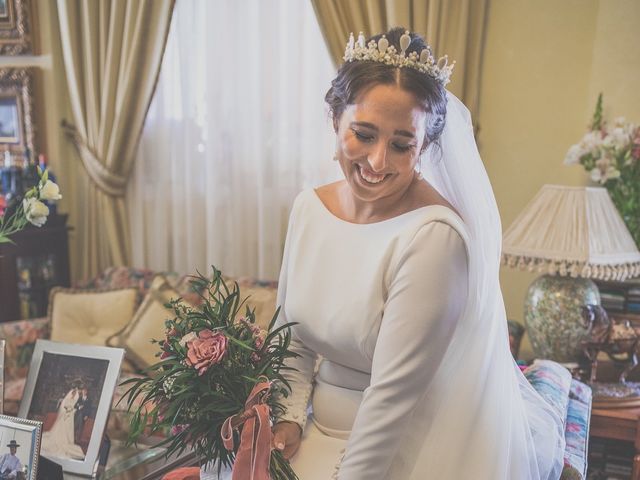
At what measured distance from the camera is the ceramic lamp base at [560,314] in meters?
2.05

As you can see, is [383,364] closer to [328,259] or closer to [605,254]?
[328,259]

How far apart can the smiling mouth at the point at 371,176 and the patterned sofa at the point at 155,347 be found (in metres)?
0.80

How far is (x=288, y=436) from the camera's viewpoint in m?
1.34

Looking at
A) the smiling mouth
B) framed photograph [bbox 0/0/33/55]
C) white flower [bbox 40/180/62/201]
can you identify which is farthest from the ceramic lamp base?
framed photograph [bbox 0/0/33/55]

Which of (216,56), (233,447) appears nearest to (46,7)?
(216,56)

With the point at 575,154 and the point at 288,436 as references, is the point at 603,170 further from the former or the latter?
the point at 288,436

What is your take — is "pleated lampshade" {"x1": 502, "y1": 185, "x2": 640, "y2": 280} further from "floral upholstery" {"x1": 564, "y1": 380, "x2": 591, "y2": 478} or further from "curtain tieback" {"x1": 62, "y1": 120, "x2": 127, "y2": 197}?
"curtain tieback" {"x1": 62, "y1": 120, "x2": 127, "y2": 197}

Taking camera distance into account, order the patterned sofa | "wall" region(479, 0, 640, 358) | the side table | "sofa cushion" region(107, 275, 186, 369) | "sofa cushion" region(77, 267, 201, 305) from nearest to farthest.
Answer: the patterned sofa → the side table → "wall" region(479, 0, 640, 358) → "sofa cushion" region(107, 275, 186, 369) → "sofa cushion" region(77, 267, 201, 305)

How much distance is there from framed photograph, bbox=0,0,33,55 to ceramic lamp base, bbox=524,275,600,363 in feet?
9.97

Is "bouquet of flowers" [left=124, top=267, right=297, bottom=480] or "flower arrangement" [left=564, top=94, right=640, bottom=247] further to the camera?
"flower arrangement" [left=564, top=94, right=640, bottom=247]

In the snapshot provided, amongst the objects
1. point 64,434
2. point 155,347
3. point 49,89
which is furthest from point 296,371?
point 49,89

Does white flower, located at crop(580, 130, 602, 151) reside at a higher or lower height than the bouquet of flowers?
higher

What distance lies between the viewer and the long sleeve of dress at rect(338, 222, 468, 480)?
1.14 meters

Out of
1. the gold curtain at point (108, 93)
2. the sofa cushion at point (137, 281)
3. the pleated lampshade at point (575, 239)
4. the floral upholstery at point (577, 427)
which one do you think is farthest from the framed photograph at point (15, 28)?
the floral upholstery at point (577, 427)
